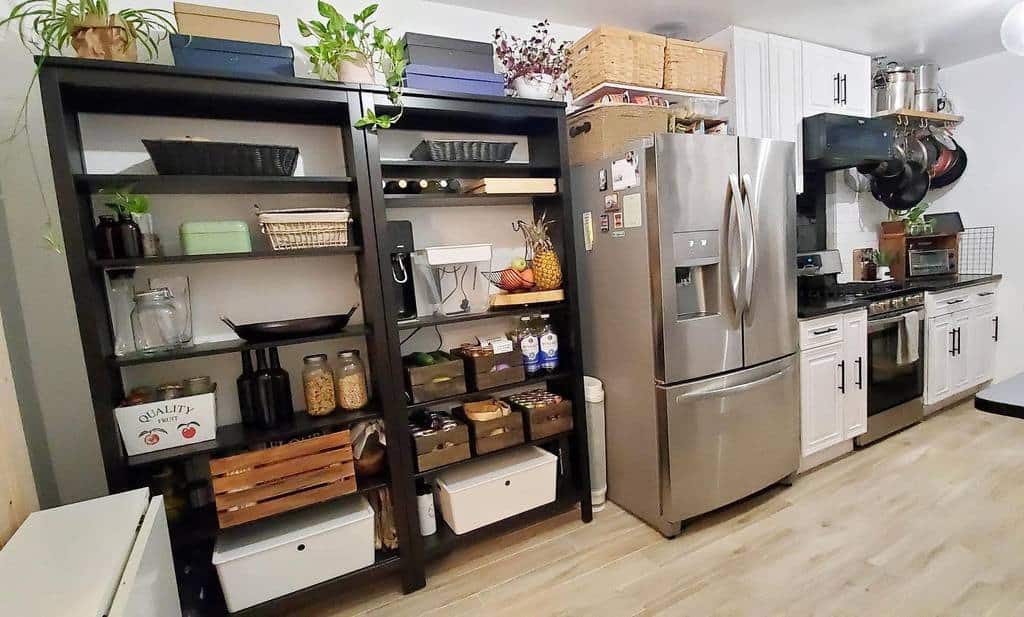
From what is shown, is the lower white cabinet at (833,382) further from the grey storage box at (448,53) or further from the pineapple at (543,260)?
the grey storage box at (448,53)

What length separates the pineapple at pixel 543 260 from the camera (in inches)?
87.7

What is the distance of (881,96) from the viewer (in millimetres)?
3443

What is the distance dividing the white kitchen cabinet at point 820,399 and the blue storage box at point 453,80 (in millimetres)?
2107

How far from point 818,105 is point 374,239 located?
2.92 m

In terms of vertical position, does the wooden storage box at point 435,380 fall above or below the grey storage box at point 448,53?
below

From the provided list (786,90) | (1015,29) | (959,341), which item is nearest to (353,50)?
(786,90)

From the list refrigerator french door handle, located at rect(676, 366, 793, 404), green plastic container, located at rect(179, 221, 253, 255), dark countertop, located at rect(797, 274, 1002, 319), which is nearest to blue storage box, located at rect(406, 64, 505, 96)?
green plastic container, located at rect(179, 221, 253, 255)

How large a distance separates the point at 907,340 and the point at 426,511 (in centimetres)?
305

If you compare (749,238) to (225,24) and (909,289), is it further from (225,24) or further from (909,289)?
(225,24)

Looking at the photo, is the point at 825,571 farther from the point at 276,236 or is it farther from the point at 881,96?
the point at 881,96

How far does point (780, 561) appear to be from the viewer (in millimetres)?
1994

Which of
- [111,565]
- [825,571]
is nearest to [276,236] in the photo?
[111,565]

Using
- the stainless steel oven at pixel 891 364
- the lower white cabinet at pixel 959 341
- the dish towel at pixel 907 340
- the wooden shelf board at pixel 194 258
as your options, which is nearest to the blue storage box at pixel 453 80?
the wooden shelf board at pixel 194 258

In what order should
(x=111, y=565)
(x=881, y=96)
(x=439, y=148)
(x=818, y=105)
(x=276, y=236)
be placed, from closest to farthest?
(x=111, y=565), (x=276, y=236), (x=439, y=148), (x=818, y=105), (x=881, y=96)
